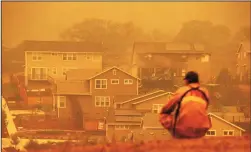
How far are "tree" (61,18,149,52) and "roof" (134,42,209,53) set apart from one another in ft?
0.19

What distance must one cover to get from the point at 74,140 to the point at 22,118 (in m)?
0.43

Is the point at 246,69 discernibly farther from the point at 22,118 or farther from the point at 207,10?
the point at 22,118

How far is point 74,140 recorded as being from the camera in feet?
10.0

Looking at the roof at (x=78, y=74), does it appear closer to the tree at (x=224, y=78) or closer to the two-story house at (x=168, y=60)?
the two-story house at (x=168, y=60)

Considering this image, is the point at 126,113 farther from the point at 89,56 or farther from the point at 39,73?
the point at 39,73

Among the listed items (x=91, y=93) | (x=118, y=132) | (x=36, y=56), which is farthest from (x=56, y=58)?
(x=118, y=132)

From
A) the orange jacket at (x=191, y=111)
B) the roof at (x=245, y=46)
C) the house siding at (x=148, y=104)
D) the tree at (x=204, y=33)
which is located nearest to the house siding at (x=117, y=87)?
the house siding at (x=148, y=104)

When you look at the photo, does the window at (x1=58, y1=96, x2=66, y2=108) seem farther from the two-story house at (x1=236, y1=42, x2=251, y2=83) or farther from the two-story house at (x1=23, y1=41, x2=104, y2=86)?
the two-story house at (x1=236, y1=42, x2=251, y2=83)

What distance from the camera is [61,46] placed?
3.05 metres

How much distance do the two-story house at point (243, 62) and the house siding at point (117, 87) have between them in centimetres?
81

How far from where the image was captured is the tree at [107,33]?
304 centimetres

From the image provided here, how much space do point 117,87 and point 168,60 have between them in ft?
1.47

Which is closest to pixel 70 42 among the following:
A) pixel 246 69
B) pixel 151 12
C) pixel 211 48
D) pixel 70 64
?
pixel 70 64

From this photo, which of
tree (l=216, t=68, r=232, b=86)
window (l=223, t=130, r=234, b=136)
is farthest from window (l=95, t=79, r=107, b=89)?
window (l=223, t=130, r=234, b=136)
